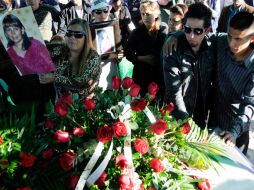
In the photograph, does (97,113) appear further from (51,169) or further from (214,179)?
(214,179)

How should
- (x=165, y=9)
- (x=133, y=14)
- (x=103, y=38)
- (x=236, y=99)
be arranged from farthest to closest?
(x=133, y=14) < (x=165, y=9) < (x=103, y=38) < (x=236, y=99)

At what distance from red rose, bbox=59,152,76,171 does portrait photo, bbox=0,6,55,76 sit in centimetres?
129

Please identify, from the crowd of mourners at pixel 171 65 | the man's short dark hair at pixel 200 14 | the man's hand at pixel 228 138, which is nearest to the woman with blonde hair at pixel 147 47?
the crowd of mourners at pixel 171 65

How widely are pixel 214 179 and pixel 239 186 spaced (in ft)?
0.43

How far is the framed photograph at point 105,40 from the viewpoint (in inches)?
149

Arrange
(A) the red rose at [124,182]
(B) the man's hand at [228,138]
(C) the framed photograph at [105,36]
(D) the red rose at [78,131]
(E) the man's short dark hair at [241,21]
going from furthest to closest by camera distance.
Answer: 1. (C) the framed photograph at [105,36]
2. (E) the man's short dark hair at [241,21]
3. (B) the man's hand at [228,138]
4. (D) the red rose at [78,131]
5. (A) the red rose at [124,182]

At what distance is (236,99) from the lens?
2.71 meters

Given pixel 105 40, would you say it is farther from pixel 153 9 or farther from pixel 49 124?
pixel 49 124

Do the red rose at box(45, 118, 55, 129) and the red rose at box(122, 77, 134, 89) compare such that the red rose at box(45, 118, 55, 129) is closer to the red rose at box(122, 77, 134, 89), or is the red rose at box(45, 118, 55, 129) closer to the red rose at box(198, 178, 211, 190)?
the red rose at box(122, 77, 134, 89)

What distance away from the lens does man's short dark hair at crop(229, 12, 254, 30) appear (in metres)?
2.45

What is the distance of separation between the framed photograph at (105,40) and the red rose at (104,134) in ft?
7.22

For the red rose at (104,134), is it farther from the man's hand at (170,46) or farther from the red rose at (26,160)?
the man's hand at (170,46)

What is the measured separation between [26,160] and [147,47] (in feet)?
7.20

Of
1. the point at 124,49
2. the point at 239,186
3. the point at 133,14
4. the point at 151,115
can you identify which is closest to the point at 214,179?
the point at 239,186
